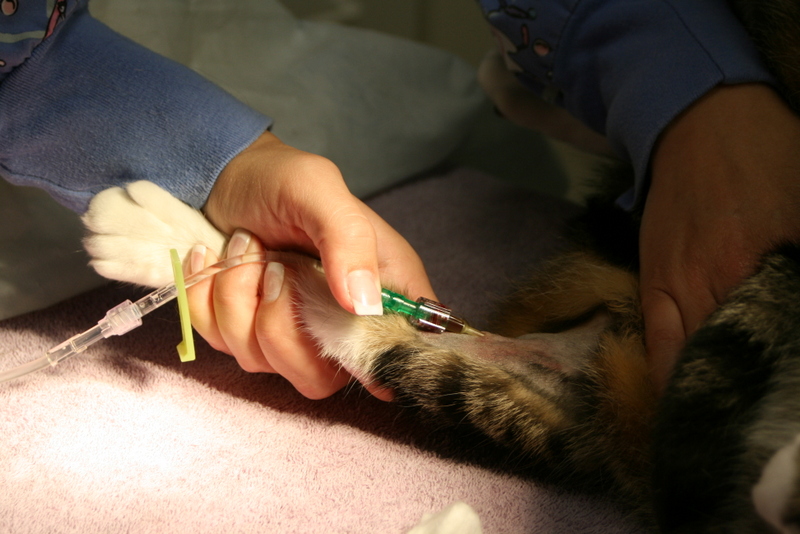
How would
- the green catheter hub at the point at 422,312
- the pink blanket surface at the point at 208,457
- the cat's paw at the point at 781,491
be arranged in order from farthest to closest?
the green catheter hub at the point at 422,312
the pink blanket surface at the point at 208,457
the cat's paw at the point at 781,491

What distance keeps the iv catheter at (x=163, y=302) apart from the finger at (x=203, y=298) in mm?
12

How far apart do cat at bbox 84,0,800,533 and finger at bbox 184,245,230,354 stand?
0.02 m

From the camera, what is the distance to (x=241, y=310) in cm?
67

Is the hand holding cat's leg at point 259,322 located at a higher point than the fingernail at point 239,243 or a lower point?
lower

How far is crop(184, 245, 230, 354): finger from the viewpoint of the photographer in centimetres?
68

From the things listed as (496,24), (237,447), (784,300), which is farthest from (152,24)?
(784,300)

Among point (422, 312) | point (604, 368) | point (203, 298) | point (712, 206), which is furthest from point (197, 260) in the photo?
point (712, 206)

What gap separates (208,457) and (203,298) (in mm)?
186

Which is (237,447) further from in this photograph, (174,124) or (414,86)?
(414,86)

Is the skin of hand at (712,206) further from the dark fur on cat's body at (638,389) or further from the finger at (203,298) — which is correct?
the finger at (203,298)

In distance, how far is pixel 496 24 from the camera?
96 cm

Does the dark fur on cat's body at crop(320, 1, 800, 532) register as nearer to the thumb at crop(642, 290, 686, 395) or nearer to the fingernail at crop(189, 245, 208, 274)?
the thumb at crop(642, 290, 686, 395)

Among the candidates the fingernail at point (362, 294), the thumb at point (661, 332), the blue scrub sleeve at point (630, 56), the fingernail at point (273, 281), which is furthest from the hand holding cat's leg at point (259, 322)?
the blue scrub sleeve at point (630, 56)

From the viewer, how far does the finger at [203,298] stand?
0.68 metres
